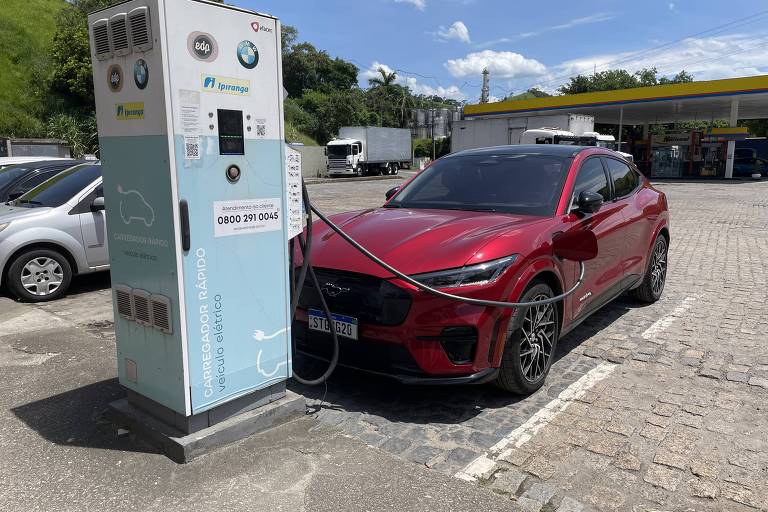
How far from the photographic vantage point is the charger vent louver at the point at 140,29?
2812 millimetres

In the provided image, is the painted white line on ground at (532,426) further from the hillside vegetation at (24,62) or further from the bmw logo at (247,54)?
the hillside vegetation at (24,62)

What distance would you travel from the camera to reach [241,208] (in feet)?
10.5

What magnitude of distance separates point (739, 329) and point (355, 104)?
5779 centimetres

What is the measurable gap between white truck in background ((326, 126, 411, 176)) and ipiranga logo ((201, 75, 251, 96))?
130 ft

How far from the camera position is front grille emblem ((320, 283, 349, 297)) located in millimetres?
3799

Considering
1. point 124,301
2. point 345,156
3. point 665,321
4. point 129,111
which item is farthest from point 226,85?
point 345,156

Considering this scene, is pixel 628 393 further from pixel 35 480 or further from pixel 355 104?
pixel 355 104

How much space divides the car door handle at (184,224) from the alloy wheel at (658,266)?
5.26 metres

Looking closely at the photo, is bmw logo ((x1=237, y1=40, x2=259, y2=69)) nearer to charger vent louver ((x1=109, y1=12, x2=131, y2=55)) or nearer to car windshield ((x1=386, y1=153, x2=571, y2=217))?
charger vent louver ((x1=109, y1=12, x2=131, y2=55))

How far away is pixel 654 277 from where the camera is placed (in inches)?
257

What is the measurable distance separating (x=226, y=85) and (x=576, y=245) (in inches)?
109

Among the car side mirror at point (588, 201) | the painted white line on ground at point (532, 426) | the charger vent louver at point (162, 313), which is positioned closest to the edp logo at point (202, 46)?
the charger vent louver at point (162, 313)

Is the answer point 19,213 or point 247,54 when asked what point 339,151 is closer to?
point 19,213

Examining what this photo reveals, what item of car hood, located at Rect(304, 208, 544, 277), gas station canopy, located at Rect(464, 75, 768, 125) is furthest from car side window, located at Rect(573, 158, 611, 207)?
gas station canopy, located at Rect(464, 75, 768, 125)
